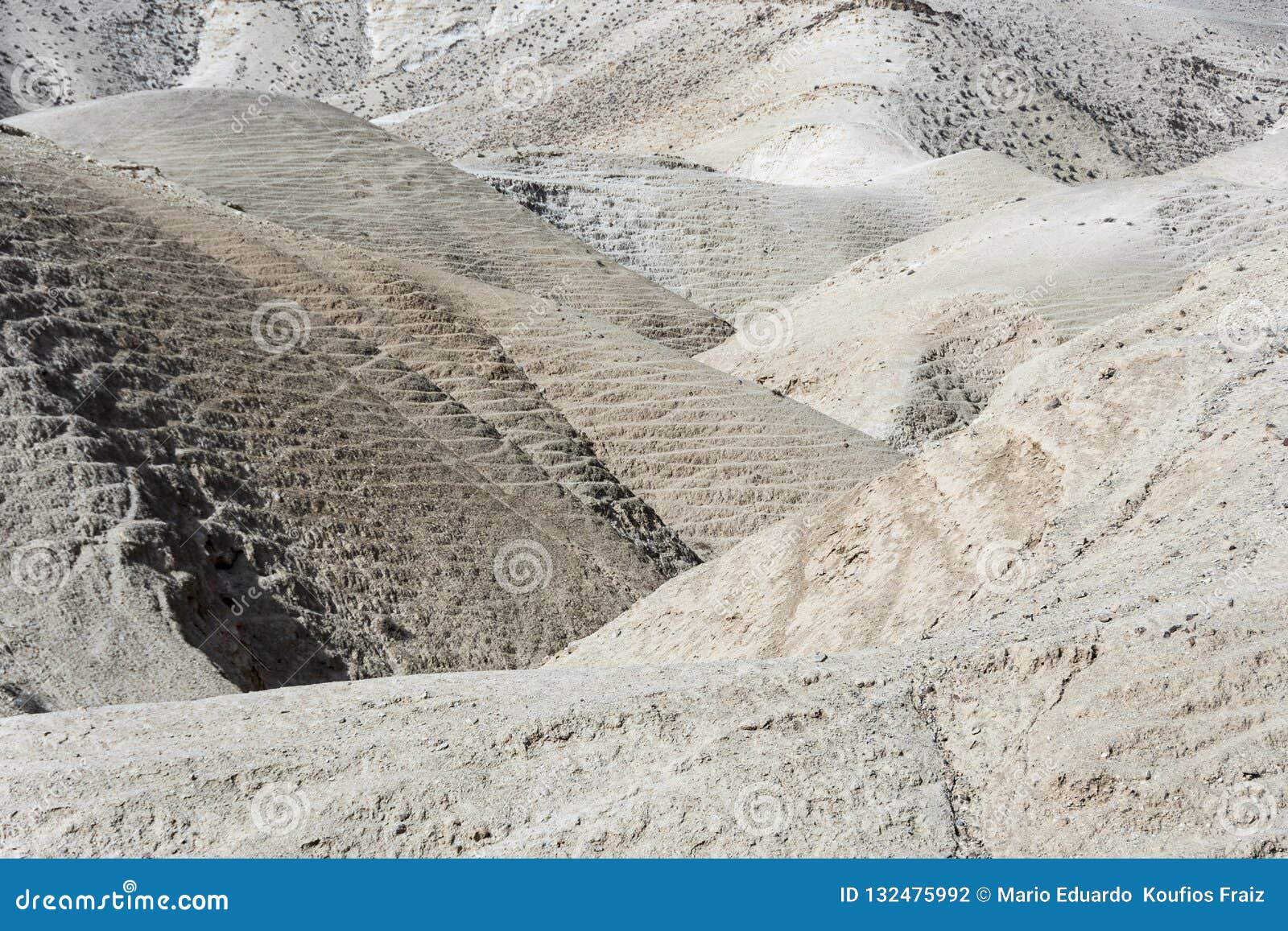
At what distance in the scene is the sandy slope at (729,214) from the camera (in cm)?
2217

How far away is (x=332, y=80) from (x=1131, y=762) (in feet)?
162

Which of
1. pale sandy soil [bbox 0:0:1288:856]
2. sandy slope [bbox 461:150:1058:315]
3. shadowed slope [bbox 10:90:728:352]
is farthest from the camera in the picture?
sandy slope [bbox 461:150:1058:315]

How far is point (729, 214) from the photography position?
23.4 metres

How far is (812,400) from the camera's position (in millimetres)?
15984

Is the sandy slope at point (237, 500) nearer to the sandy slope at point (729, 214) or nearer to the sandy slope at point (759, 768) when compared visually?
the sandy slope at point (759, 768)

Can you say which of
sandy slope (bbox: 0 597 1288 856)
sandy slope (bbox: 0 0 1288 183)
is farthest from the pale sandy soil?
sandy slope (bbox: 0 0 1288 183)

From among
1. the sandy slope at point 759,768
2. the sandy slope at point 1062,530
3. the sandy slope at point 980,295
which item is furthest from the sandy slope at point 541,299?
the sandy slope at point 759,768

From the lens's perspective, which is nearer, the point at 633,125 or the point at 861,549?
the point at 861,549

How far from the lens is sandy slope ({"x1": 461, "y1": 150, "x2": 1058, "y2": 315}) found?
2217 cm

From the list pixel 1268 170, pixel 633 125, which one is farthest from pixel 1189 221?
pixel 633 125

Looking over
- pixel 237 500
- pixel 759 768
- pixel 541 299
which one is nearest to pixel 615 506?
pixel 237 500

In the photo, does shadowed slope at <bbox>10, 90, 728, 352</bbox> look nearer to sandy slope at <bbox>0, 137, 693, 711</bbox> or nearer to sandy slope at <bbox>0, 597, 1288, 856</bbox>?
sandy slope at <bbox>0, 137, 693, 711</bbox>

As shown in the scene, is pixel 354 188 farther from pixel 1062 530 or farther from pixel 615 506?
pixel 1062 530

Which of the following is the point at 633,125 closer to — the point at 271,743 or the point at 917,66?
the point at 917,66
